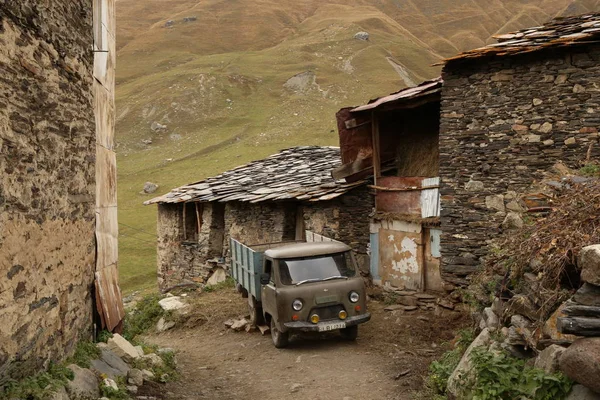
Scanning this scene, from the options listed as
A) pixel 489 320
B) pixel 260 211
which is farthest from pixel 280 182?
pixel 489 320

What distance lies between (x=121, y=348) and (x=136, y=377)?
679mm

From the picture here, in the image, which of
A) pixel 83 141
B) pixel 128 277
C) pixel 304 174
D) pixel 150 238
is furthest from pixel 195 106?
pixel 83 141

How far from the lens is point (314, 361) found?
28.8 feet

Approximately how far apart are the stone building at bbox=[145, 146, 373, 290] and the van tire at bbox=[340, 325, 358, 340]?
12.3 feet

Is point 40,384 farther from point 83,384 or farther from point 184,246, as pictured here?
point 184,246

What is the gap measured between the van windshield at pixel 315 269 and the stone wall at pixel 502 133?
87.8 inches

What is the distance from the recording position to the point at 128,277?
22453mm

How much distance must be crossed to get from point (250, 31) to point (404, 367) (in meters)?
102

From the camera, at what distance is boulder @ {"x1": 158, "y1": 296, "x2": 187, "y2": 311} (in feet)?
45.2

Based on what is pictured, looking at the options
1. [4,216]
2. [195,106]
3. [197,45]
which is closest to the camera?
[4,216]

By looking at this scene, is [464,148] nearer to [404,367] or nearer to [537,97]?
[537,97]

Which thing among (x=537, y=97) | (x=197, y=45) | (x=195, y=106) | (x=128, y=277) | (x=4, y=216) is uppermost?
(x=197, y=45)

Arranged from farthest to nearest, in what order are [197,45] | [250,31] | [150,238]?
1. [250,31]
2. [197,45]
3. [150,238]

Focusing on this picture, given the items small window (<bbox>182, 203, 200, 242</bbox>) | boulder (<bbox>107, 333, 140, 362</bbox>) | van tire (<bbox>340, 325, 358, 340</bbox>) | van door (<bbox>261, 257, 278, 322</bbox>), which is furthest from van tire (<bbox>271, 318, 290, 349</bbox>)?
small window (<bbox>182, 203, 200, 242</bbox>)
